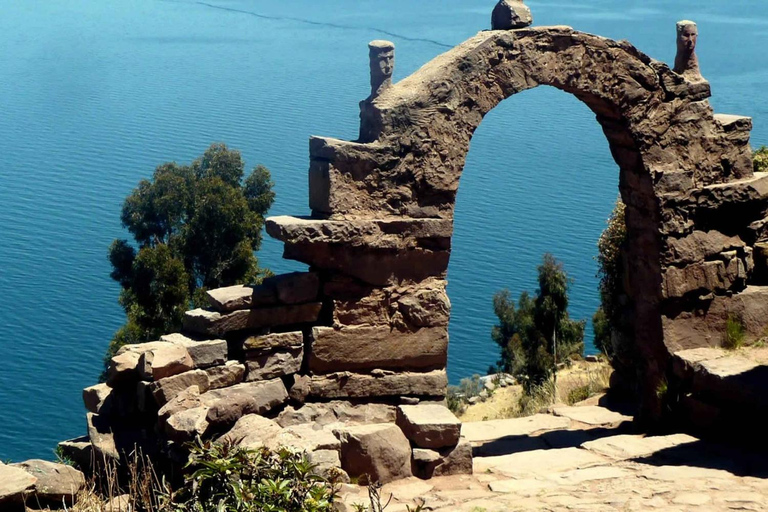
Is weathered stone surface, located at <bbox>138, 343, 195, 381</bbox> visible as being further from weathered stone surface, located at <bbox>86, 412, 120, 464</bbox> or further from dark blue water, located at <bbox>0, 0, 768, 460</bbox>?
dark blue water, located at <bbox>0, 0, 768, 460</bbox>

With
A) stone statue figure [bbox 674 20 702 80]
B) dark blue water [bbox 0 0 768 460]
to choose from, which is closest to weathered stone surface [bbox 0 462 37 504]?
stone statue figure [bbox 674 20 702 80]

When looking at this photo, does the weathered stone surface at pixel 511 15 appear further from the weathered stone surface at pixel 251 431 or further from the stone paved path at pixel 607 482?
the weathered stone surface at pixel 251 431

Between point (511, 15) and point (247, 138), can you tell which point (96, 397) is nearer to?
point (511, 15)

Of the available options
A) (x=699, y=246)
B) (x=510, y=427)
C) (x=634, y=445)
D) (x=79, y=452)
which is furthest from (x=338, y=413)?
(x=699, y=246)

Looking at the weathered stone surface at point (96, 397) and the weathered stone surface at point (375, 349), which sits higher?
the weathered stone surface at point (375, 349)

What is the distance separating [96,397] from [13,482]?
1.40 m

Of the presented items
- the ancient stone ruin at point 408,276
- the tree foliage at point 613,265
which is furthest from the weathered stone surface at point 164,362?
the tree foliage at point 613,265

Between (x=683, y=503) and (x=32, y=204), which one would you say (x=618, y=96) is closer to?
(x=683, y=503)

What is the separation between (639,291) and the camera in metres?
9.29

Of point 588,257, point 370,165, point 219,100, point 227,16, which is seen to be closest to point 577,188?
point 588,257

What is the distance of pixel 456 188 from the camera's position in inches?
316

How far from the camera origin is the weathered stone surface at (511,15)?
8.16 metres

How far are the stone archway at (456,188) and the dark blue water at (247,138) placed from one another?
10.1 meters

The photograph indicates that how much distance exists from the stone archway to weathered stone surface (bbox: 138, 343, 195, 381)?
1.13 m
